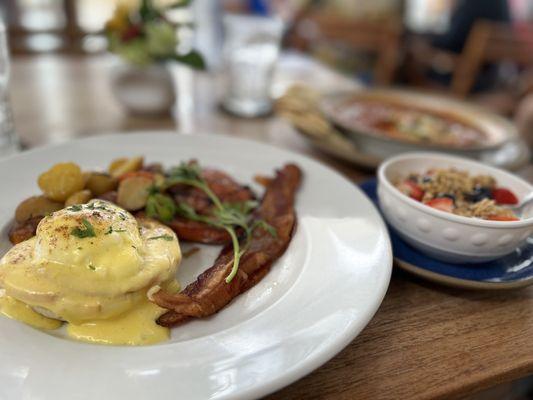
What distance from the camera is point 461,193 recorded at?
3.55 feet

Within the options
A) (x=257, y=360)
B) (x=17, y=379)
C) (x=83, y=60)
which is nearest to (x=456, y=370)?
(x=257, y=360)

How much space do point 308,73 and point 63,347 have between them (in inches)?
90.5

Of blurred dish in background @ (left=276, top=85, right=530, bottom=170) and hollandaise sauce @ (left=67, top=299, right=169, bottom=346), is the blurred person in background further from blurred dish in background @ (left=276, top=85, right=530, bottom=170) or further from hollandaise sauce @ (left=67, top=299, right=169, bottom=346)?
hollandaise sauce @ (left=67, top=299, right=169, bottom=346)

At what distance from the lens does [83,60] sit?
2.54m

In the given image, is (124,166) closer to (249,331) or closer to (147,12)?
(249,331)

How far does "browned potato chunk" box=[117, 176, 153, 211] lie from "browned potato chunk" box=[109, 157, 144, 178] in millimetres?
96

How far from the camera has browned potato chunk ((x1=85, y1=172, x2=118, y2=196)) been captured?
42.7 inches

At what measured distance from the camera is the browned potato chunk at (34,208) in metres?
0.98

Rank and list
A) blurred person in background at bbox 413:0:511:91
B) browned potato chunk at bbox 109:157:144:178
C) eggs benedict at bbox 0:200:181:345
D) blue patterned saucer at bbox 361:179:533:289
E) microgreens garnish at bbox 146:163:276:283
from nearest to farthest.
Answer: eggs benedict at bbox 0:200:181:345, blue patterned saucer at bbox 361:179:533:289, microgreens garnish at bbox 146:163:276:283, browned potato chunk at bbox 109:157:144:178, blurred person in background at bbox 413:0:511:91

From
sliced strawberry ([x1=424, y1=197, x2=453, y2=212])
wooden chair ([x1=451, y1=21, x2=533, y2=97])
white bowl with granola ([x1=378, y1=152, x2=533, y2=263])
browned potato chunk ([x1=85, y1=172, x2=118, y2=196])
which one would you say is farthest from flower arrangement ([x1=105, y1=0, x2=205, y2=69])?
wooden chair ([x1=451, y1=21, x2=533, y2=97])

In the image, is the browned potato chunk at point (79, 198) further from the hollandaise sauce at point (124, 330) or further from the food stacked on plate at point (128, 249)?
the hollandaise sauce at point (124, 330)

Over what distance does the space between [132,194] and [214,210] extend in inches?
7.9

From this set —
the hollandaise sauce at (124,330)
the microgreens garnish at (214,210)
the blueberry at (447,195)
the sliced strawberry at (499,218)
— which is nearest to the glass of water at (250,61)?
the microgreens garnish at (214,210)

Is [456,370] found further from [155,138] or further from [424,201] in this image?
[155,138]
